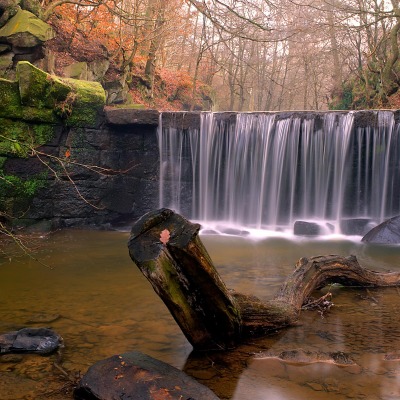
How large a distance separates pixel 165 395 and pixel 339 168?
32.9 ft

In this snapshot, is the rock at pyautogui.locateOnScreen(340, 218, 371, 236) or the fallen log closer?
the fallen log

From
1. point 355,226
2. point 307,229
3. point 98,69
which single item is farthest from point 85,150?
point 355,226

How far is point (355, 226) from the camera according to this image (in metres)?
10.9

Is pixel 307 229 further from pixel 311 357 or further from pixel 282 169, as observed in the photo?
pixel 311 357

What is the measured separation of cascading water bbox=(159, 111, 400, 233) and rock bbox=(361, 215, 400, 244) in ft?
3.27

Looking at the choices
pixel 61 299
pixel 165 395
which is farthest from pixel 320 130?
pixel 165 395

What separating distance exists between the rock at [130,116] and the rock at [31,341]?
822cm

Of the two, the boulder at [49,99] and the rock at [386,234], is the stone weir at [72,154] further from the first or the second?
the rock at [386,234]

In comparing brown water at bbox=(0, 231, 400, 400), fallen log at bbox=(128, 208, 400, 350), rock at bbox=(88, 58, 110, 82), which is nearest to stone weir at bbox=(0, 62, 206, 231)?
rock at bbox=(88, 58, 110, 82)

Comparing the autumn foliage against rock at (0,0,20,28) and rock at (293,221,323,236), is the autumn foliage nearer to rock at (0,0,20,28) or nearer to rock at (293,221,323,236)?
rock at (0,0,20,28)

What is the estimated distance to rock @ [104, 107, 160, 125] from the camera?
37.9 ft

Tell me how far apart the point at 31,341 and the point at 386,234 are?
26.0 feet

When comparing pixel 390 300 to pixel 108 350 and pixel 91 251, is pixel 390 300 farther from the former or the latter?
pixel 91 251

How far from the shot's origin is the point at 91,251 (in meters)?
8.51
